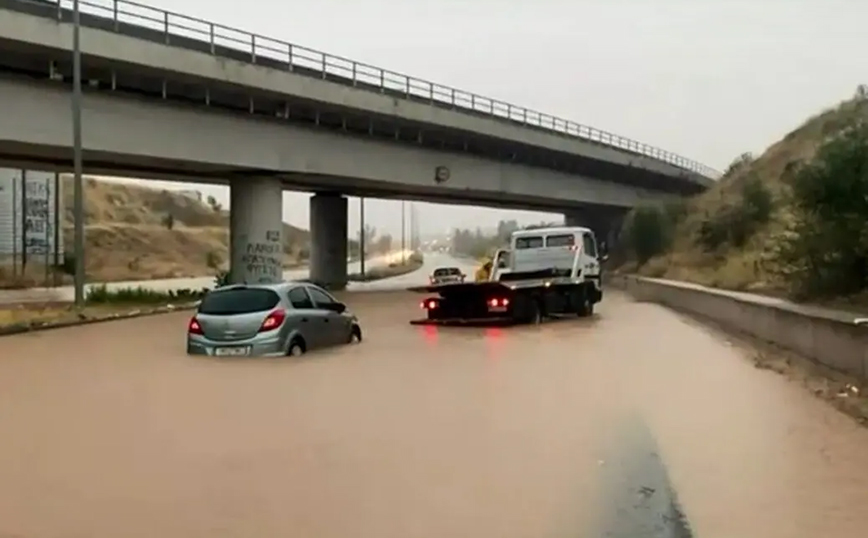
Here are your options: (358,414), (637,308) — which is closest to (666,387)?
(358,414)

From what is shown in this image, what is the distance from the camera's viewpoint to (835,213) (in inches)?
902

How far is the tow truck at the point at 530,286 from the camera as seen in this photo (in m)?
28.2

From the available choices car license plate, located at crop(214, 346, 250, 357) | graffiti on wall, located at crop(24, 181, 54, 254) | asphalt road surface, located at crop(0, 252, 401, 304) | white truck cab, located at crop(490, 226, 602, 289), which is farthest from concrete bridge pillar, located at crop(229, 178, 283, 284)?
graffiti on wall, located at crop(24, 181, 54, 254)

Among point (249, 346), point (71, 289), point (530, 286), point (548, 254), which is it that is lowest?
point (71, 289)

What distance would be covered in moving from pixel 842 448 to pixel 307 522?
5.70 meters

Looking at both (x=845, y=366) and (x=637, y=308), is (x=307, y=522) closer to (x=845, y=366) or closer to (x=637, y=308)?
(x=845, y=366)

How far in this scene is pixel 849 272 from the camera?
23344mm

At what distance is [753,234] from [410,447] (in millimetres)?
42546

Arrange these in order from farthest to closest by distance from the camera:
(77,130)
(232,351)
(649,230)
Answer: (649,230)
(77,130)
(232,351)

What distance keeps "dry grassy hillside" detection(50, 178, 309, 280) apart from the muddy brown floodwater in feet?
204

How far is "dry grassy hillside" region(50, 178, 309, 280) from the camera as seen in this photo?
3851 inches

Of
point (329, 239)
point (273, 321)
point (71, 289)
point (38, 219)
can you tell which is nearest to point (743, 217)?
point (329, 239)

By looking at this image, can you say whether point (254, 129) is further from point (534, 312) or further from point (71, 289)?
point (71, 289)

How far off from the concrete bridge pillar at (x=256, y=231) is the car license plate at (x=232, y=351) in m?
21.2
